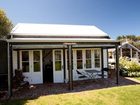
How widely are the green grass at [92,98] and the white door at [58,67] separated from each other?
A: 13.9 feet

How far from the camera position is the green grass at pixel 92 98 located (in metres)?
9.58

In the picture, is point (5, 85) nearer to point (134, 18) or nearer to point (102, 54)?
point (102, 54)

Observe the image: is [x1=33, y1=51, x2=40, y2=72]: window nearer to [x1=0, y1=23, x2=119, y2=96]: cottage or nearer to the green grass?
[x1=0, y1=23, x2=119, y2=96]: cottage

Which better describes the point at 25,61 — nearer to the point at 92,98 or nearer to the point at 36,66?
the point at 36,66

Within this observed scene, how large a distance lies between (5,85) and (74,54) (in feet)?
19.1

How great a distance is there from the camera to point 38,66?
15.0 metres

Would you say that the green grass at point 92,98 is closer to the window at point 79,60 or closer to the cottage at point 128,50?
the window at point 79,60

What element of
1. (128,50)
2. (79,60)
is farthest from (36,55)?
(128,50)

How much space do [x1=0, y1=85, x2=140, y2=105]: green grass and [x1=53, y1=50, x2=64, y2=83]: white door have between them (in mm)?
4233

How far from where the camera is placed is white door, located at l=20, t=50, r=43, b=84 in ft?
48.4

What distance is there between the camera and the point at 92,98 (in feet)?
33.6

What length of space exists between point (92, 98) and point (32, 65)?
625 centimetres

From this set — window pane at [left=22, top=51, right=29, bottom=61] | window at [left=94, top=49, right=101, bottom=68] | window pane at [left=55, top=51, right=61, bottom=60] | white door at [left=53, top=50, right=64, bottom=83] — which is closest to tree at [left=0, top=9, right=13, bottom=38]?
window pane at [left=22, top=51, right=29, bottom=61]

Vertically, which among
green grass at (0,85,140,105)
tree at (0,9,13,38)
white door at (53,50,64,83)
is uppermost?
tree at (0,9,13,38)
